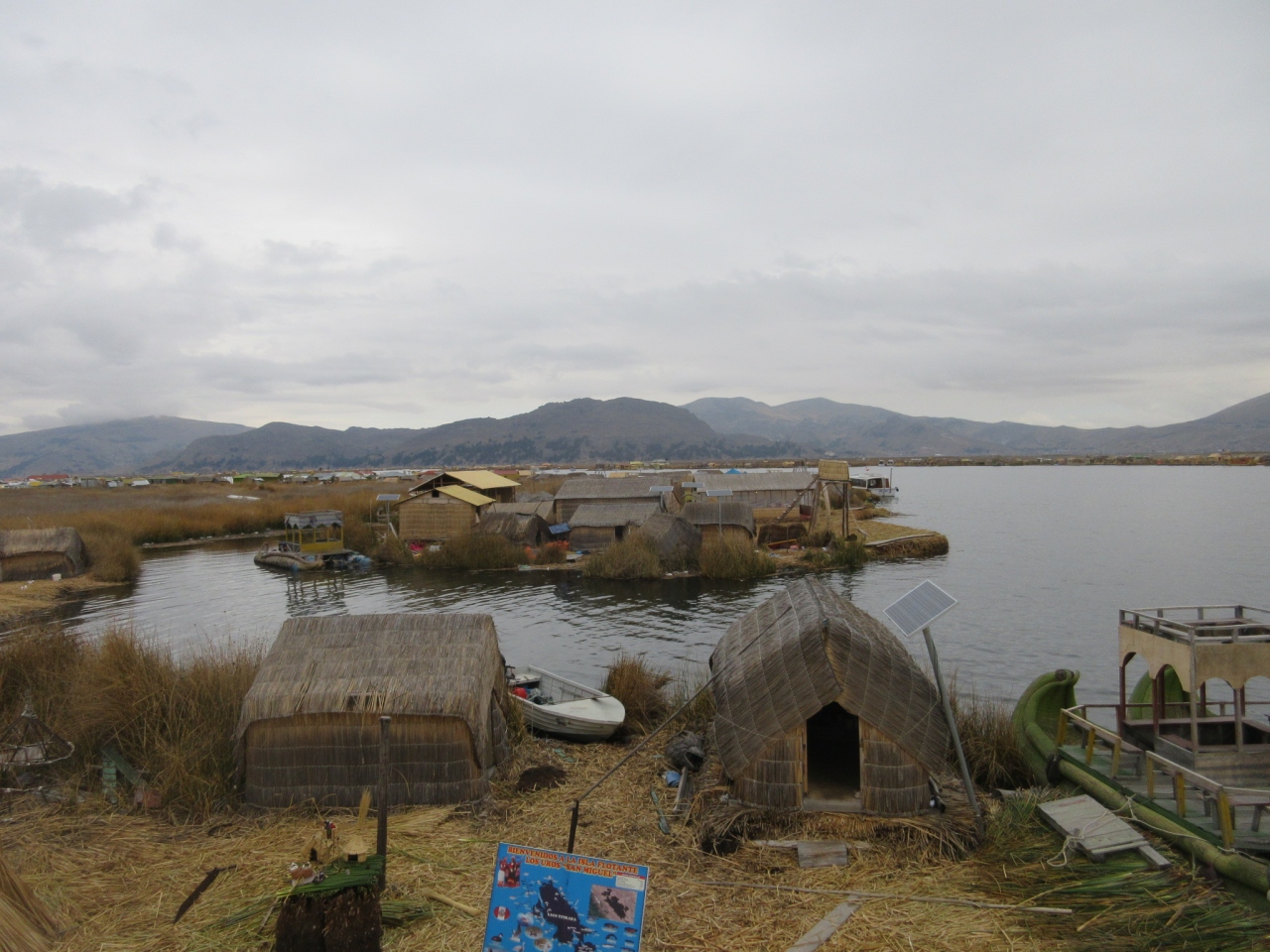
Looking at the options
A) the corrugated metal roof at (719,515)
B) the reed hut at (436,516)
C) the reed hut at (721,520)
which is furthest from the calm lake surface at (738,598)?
the reed hut at (436,516)

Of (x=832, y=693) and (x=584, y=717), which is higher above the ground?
(x=832, y=693)

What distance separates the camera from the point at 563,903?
17.5 feet

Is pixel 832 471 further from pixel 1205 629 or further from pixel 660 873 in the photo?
pixel 660 873

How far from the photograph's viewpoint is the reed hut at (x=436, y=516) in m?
47.9

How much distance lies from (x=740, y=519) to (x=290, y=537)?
28.6 metres

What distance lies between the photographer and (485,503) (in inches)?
1957

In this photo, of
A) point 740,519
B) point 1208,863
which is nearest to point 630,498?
point 740,519

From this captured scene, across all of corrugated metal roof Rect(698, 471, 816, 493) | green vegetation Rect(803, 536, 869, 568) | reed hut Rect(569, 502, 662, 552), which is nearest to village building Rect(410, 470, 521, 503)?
reed hut Rect(569, 502, 662, 552)

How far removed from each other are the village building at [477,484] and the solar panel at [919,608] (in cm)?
4263

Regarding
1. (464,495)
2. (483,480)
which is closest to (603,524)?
(464,495)

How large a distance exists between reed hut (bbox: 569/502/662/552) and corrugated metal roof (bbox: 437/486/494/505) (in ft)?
24.1

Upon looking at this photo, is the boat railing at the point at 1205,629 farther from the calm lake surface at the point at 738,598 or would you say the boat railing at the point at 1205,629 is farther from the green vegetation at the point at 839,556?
the green vegetation at the point at 839,556

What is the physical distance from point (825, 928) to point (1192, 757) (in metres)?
5.53

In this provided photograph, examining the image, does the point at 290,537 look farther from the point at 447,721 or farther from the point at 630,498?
the point at 447,721
